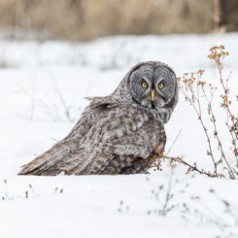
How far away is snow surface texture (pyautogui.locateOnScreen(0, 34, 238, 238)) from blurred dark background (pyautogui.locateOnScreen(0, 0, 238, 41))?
2.93 metres

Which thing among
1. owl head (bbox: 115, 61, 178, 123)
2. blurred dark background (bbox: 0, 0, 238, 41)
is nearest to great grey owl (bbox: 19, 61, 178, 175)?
owl head (bbox: 115, 61, 178, 123)

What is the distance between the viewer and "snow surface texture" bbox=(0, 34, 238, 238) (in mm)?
4230

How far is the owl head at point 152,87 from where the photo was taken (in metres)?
6.47

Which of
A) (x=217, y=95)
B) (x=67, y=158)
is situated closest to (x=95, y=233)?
(x=67, y=158)

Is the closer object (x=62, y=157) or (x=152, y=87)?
(x=62, y=157)

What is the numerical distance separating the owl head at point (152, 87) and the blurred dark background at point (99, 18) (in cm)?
1036

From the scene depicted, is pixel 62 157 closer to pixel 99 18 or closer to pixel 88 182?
pixel 88 182

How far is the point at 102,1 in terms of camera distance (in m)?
17.2

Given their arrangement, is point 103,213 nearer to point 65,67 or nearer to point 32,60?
point 65,67

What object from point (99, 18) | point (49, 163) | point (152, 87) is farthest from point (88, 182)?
point (99, 18)

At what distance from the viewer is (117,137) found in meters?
5.86

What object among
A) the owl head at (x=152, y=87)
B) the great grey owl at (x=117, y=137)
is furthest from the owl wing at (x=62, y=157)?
the owl head at (x=152, y=87)

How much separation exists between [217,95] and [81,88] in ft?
6.97

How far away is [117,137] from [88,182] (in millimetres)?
816
